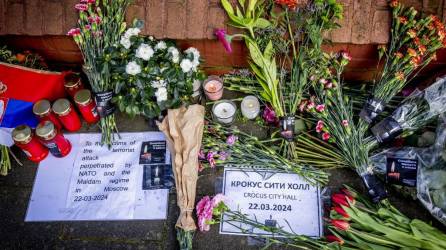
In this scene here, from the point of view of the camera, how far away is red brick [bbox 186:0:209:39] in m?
2.12

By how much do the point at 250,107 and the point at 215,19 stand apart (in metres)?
0.57

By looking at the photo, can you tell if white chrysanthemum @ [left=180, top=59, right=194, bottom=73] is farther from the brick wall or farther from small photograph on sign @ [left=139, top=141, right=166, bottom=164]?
small photograph on sign @ [left=139, top=141, right=166, bottom=164]

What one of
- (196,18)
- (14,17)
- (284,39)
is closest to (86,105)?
(14,17)

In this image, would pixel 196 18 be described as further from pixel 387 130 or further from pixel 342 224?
pixel 342 224

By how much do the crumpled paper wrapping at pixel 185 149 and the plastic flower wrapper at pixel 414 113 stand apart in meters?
0.99

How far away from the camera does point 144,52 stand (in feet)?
6.40

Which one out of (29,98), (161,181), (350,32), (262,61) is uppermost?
(350,32)

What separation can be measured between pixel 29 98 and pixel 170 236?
1.21 meters

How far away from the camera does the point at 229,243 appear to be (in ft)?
6.43

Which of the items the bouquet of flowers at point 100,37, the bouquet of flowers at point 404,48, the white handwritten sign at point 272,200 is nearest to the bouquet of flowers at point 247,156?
the white handwritten sign at point 272,200

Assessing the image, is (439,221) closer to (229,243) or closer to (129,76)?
(229,243)

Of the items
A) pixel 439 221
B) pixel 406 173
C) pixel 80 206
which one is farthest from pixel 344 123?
pixel 80 206

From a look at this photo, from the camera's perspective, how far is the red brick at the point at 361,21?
204cm

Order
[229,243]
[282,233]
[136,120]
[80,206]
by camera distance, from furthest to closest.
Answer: [136,120] < [80,206] < [229,243] < [282,233]
